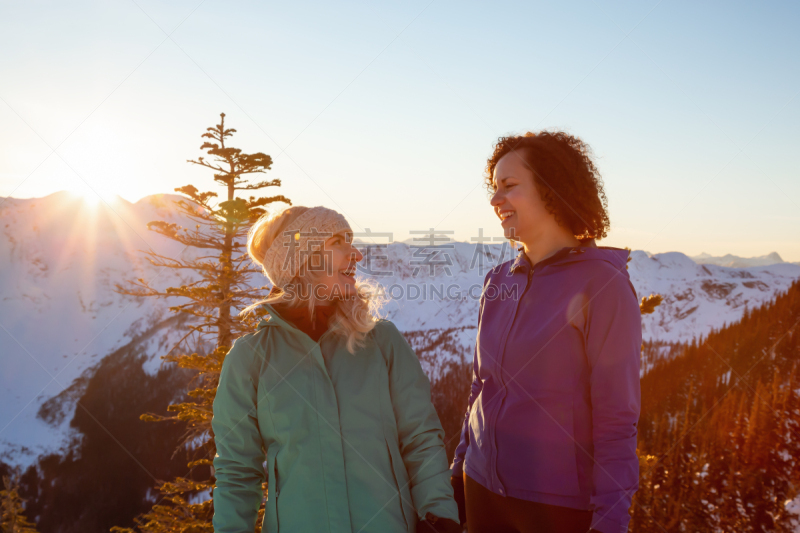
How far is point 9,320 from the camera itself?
449ft

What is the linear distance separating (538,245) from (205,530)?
A: 933cm

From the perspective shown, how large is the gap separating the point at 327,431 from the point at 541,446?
3.75 feet

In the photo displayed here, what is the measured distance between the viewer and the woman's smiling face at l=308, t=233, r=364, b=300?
2.79 meters

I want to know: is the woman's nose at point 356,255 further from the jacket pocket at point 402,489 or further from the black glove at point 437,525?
the black glove at point 437,525

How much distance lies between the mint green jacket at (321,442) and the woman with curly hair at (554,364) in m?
0.37

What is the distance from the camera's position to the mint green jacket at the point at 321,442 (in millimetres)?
2377

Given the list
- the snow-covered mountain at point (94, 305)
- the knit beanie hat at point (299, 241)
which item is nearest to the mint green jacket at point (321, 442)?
the knit beanie hat at point (299, 241)

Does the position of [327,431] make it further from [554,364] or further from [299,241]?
[554,364]

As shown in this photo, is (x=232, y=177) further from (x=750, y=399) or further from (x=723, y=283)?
(x=723, y=283)

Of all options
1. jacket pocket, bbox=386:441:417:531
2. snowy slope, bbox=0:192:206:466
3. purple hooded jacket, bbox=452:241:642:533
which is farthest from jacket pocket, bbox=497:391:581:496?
snowy slope, bbox=0:192:206:466

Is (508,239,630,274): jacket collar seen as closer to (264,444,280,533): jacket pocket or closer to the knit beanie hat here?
the knit beanie hat

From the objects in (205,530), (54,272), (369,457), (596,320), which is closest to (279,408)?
(369,457)

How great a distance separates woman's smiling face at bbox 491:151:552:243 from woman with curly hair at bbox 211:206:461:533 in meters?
0.99

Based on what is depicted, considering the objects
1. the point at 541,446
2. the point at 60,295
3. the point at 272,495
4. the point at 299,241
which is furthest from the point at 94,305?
the point at 541,446
